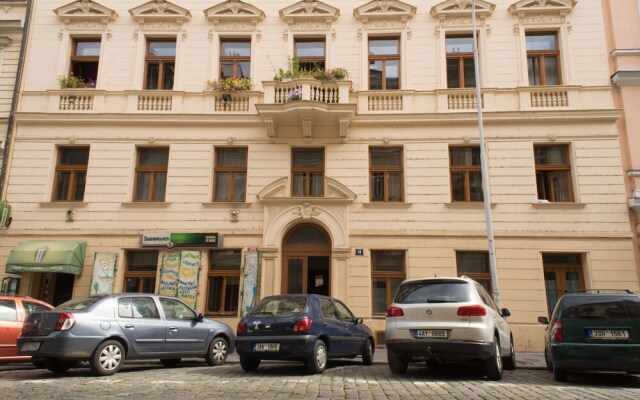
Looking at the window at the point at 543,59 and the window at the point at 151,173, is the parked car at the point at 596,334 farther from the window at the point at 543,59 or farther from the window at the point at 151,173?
the window at the point at 151,173

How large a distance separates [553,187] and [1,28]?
20.4 m

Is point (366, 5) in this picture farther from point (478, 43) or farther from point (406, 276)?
point (406, 276)

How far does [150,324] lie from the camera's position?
31.8 ft

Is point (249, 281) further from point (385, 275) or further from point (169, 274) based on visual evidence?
point (385, 275)

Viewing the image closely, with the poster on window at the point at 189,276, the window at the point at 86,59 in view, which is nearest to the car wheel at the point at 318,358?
the poster on window at the point at 189,276

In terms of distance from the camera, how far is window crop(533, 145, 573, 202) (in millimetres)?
16047

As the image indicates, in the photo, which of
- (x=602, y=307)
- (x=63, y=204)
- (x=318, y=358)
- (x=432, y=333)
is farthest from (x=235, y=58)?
(x=602, y=307)

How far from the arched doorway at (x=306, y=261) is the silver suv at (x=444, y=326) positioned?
276 inches

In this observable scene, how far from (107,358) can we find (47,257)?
8003mm

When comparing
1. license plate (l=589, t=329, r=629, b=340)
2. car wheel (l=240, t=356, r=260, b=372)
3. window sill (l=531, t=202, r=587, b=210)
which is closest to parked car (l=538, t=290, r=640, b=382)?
license plate (l=589, t=329, r=629, b=340)

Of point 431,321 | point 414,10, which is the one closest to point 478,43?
point 414,10

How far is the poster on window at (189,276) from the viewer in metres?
15.5

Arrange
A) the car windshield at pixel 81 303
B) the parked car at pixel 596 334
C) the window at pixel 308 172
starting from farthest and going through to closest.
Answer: the window at pixel 308 172 < the car windshield at pixel 81 303 < the parked car at pixel 596 334

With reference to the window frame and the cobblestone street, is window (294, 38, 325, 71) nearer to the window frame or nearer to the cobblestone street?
the window frame
